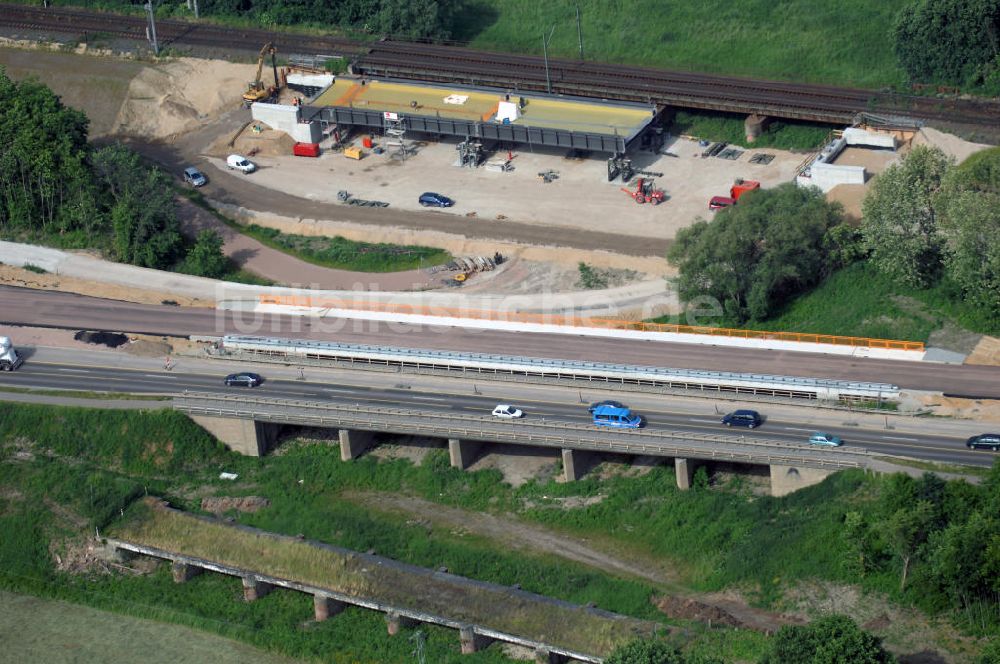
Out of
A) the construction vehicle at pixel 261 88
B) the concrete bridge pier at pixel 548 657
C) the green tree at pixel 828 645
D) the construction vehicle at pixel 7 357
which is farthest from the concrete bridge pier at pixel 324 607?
the construction vehicle at pixel 261 88

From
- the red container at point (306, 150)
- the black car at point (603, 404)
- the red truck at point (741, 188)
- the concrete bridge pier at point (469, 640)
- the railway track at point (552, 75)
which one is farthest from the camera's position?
the red container at point (306, 150)

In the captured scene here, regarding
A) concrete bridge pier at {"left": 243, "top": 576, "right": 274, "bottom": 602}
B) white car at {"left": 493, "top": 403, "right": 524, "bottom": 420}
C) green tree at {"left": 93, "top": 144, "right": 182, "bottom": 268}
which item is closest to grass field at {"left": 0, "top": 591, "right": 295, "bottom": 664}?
concrete bridge pier at {"left": 243, "top": 576, "right": 274, "bottom": 602}

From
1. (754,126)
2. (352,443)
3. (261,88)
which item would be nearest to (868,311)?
(754,126)

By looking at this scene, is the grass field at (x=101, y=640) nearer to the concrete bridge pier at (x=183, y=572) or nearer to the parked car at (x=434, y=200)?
the concrete bridge pier at (x=183, y=572)

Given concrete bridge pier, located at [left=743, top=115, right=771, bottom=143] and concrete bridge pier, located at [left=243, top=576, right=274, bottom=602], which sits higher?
concrete bridge pier, located at [left=743, top=115, right=771, bottom=143]

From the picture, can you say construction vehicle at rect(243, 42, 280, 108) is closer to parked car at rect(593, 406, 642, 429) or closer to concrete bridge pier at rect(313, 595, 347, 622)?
parked car at rect(593, 406, 642, 429)

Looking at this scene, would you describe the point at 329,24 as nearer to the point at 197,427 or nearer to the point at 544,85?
the point at 544,85
